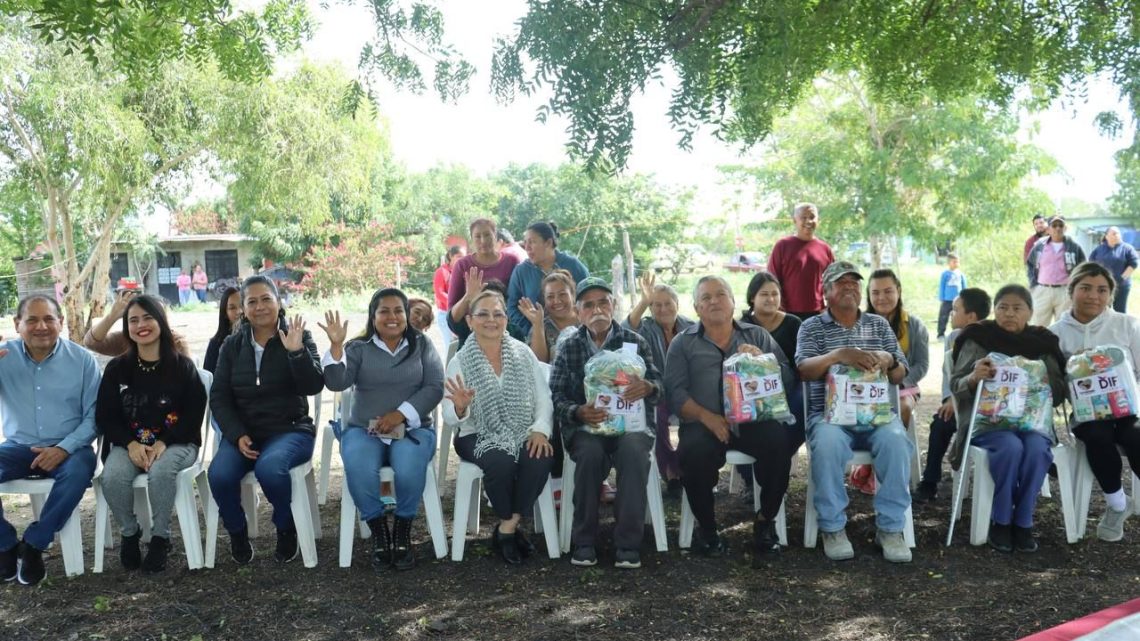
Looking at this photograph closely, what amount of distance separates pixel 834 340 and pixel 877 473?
0.70 metres

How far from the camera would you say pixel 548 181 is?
1042 inches

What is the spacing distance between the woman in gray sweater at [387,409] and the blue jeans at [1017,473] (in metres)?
2.71

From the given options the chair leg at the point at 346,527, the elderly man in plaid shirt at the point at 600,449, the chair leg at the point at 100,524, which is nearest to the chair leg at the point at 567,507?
the elderly man in plaid shirt at the point at 600,449

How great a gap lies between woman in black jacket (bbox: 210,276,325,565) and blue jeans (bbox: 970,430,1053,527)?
129 inches

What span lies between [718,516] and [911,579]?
1.25 m

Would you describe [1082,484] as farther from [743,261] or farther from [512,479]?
[743,261]

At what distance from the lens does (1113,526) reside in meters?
4.61

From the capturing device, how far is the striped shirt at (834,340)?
476cm

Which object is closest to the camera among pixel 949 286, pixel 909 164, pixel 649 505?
pixel 649 505

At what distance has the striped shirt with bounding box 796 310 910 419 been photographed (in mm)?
4758

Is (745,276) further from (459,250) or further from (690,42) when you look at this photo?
(690,42)

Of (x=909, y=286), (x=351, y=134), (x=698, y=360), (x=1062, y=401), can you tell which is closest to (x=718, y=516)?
(x=698, y=360)

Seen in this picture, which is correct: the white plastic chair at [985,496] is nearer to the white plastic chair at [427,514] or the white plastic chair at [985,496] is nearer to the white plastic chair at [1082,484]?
the white plastic chair at [1082,484]

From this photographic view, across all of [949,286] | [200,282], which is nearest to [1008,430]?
[949,286]
